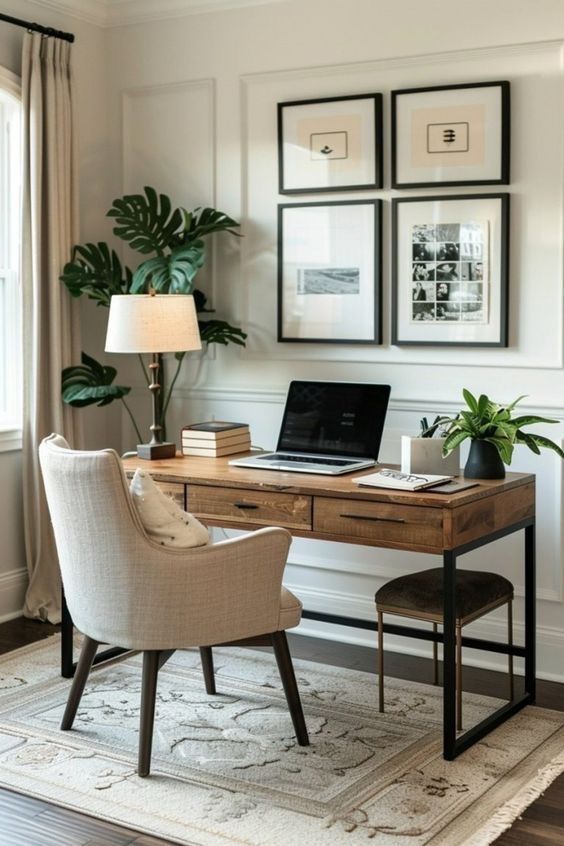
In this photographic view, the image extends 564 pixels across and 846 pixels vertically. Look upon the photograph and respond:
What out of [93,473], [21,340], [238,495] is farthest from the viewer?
[21,340]

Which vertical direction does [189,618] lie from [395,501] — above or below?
below

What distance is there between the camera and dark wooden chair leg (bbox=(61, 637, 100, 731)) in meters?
3.33

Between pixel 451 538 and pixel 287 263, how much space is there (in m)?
1.74

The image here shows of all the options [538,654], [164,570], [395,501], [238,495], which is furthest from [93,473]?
[538,654]

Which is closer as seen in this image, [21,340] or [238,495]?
[238,495]

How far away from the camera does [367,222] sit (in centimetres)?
427

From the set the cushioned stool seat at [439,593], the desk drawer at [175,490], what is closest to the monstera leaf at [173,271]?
the desk drawer at [175,490]

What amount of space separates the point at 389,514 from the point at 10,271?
7.42 ft

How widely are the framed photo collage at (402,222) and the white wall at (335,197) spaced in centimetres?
5

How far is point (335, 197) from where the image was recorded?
436cm

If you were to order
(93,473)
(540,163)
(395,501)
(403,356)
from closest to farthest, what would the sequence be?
(93,473)
(395,501)
(540,163)
(403,356)

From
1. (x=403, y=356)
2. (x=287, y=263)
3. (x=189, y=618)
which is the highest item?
(x=287, y=263)

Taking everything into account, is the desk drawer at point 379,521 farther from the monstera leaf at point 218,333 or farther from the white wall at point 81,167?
the white wall at point 81,167

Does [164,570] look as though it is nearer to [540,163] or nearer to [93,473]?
[93,473]
